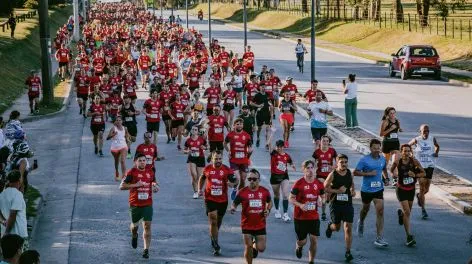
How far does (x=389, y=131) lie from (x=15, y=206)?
A: 9.02 metres

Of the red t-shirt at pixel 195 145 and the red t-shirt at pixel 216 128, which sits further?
the red t-shirt at pixel 216 128

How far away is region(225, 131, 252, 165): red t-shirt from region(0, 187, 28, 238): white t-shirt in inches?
222

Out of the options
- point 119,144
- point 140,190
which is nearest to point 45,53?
point 119,144

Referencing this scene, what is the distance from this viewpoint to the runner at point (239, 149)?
653 inches

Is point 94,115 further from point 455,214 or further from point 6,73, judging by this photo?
point 6,73

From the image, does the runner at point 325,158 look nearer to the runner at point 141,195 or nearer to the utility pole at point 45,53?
the runner at point 141,195

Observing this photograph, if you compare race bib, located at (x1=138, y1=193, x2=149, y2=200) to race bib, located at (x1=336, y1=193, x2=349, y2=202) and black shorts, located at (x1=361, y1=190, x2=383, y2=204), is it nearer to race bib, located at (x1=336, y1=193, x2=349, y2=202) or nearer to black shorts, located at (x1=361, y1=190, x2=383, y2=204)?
race bib, located at (x1=336, y1=193, x2=349, y2=202)

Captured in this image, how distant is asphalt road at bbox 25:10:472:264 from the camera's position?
531 inches

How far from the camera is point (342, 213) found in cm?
1322

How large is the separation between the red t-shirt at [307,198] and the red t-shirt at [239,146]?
393cm

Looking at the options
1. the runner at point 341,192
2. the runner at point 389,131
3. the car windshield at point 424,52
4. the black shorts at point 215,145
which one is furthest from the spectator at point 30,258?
the car windshield at point 424,52

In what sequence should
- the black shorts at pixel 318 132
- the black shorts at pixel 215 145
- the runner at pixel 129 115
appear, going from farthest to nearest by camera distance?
1. the runner at pixel 129 115
2. the black shorts at pixel 318 132
3. the black shorts at pixel 215 145

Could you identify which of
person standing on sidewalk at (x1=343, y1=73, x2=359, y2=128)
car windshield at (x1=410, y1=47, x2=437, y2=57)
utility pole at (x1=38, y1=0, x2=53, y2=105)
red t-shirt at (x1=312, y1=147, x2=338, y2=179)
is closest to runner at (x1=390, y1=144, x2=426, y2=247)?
red t-shirt at (x1=312, y1=147, x2=338, y2=179)

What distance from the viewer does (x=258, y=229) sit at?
12.3 metres
